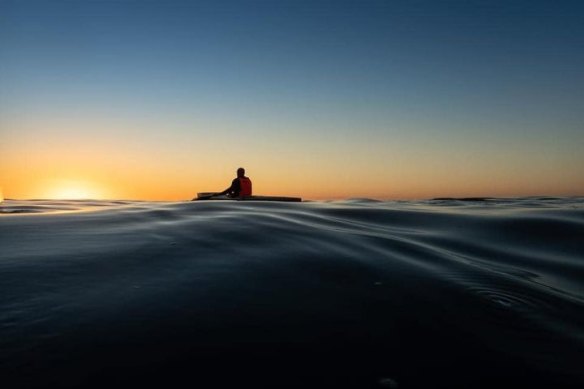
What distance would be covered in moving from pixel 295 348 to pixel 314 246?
2351mm

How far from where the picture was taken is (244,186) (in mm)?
19234

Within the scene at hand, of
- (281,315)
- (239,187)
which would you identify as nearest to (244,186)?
Answer: (239,187)

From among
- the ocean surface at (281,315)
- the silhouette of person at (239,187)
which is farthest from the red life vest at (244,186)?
the ocean surface at (281,315)

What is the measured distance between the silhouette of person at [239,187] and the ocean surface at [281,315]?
14606 mm

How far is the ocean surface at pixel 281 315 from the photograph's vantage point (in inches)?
65.1

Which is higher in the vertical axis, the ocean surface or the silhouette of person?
the silhouette of person

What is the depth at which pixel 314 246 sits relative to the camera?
4.20 metres

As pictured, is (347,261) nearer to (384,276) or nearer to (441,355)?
(384,276)

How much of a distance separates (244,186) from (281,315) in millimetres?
17176

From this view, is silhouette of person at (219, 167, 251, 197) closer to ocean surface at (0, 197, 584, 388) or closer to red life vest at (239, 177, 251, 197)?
A: red life vest at (239, 177, 251, 197)

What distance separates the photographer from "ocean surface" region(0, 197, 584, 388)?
1654 mm

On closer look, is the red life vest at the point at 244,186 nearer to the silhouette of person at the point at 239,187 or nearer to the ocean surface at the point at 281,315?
the silhouette of person at the point at 239,187

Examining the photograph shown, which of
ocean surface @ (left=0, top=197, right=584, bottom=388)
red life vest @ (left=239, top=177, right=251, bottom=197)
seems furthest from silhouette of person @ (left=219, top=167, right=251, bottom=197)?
ocean surface @ (left=0, top=197, right=584, bottom=388)

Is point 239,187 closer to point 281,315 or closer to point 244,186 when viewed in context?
point 244,186
